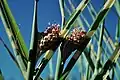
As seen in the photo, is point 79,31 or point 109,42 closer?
point 79,31

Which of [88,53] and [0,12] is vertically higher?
[0,12]

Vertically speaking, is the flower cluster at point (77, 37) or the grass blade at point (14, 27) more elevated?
the grass blade at point (14, 27)

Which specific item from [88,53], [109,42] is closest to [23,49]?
[88,53]

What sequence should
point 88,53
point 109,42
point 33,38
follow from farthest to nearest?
point 109,42, point 88,53, point 33,38

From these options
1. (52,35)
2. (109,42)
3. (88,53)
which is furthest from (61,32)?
(109,42)

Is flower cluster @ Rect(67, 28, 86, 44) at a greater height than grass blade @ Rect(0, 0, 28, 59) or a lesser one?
lesser

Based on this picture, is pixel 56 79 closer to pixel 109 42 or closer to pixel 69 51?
pixel 69 51

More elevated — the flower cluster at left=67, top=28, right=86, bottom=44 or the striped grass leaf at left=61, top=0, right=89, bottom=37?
the striped grass leaf at left=61, top=0, right=89, bottom=37

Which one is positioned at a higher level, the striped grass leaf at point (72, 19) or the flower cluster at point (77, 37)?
the striped grass leaf at point (72, 19)

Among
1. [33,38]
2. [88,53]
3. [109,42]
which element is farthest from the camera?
[109,42]

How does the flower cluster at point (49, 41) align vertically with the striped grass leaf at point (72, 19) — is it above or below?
below
